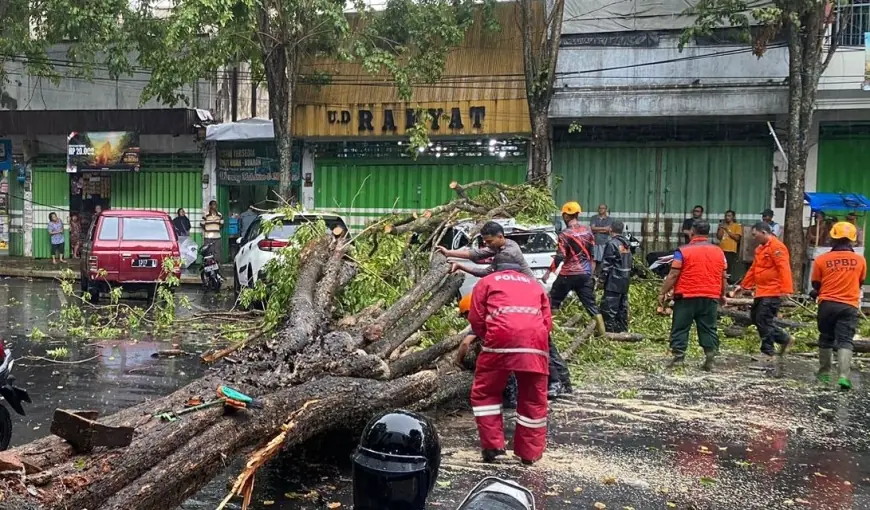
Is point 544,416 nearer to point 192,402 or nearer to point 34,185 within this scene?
point 192,402

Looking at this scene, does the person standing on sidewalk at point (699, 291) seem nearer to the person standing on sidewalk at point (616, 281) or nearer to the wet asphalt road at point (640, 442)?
the wet asphalt road at point (640, 442)

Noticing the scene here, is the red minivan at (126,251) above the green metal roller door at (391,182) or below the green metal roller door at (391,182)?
below

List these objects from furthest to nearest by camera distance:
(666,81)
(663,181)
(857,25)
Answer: (663,181)
(666,81)
(857,25)

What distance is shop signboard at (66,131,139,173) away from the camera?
70.8ft

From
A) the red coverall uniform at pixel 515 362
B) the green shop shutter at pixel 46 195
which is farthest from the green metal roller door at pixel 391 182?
the red coverall uniform at pixel 515 362

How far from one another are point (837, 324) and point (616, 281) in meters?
3.05

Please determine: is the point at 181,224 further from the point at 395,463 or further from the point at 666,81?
the point at 395,463

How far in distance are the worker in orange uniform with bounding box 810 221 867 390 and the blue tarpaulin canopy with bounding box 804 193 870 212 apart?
6.86m

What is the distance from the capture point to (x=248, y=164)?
21.0 meters

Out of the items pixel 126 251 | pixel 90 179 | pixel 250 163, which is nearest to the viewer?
pixel 126 251

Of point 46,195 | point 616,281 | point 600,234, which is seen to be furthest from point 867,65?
point 46,195

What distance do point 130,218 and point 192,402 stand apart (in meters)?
11.2

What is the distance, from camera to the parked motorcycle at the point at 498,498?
2.08 m

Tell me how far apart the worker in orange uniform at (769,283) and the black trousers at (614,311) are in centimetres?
185
